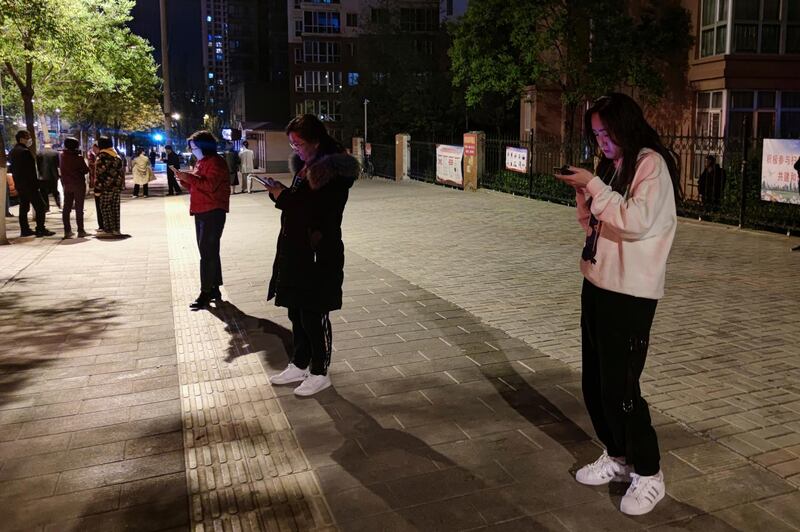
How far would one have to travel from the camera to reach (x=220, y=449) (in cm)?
413

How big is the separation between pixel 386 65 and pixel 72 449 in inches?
1364

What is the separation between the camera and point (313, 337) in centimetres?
485

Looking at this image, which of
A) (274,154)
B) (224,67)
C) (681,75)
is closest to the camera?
(681,75)

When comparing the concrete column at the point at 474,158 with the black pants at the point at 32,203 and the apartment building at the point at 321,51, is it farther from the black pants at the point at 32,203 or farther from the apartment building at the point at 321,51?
the apartment building at the point at 321,51

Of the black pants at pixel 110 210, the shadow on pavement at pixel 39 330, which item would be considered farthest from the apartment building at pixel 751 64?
the shadow on pavement at pixel 39 330

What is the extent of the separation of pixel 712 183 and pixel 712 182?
0.07 ft

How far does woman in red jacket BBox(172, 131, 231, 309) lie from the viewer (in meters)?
7.34

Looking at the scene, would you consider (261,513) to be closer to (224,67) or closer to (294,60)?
(294,60)

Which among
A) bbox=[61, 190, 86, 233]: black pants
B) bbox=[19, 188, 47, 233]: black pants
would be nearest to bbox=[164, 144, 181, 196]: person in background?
bbox=[19, 188, 47, 233]: black pants

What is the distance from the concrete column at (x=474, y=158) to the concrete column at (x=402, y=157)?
6360mm

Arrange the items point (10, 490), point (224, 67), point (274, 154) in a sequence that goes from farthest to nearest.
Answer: point (224, 67)
point (274, 154)
point (10, 490)

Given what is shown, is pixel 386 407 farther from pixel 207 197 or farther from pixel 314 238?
pixel 207 197

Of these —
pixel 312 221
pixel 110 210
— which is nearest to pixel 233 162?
pixel 110 210

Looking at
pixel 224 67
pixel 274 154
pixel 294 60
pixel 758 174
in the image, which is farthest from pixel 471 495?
pixel 224 67
